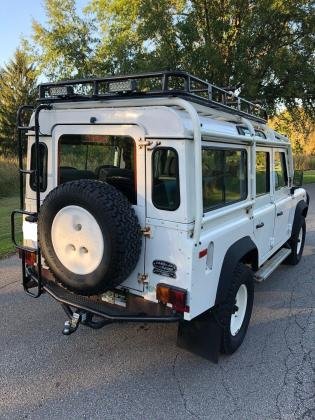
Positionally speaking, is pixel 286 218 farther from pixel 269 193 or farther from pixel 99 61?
pixel 99 61

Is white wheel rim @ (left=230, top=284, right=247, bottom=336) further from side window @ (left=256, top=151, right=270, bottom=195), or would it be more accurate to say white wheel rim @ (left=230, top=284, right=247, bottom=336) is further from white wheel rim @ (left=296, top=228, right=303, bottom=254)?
white wheel rim @ (left=296, top=228, right=303, bottom=254)

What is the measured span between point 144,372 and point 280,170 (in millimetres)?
3427

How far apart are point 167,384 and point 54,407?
0.90m

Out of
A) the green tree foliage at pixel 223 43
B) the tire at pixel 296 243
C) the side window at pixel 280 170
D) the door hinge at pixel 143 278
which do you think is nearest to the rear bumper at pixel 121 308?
the door hinge at pixel 143 278

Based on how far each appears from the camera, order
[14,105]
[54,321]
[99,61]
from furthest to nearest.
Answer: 1. [14,105]
2. [99,61]
3. [54,321]

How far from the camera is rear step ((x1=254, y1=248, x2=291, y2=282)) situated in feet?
16.4

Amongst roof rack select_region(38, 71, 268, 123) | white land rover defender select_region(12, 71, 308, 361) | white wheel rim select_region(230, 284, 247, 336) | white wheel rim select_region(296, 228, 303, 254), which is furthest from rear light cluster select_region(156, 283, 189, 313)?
white wheel rim select_region(296, 228, 303, 254)

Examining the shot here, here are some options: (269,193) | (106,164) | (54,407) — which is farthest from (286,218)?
(54,407)

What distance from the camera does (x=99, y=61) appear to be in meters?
20.0

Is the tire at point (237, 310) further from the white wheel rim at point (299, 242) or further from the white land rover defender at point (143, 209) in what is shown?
the white wheel rim at point (299, 242)

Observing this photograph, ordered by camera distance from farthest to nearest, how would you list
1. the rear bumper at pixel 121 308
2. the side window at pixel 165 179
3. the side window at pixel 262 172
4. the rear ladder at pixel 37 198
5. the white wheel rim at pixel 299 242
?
the white wheel rim at pixel 299 242
the side window at pixel 262 172
the rear ladder at pixel 37 198
the rear bumper at pixel 121 308
the side window at pixel 165 179

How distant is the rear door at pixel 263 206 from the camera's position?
4797mm

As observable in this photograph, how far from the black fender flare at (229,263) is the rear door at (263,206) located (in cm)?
59

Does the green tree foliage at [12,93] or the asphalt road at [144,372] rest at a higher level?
the green tree foliage at [12,93]
